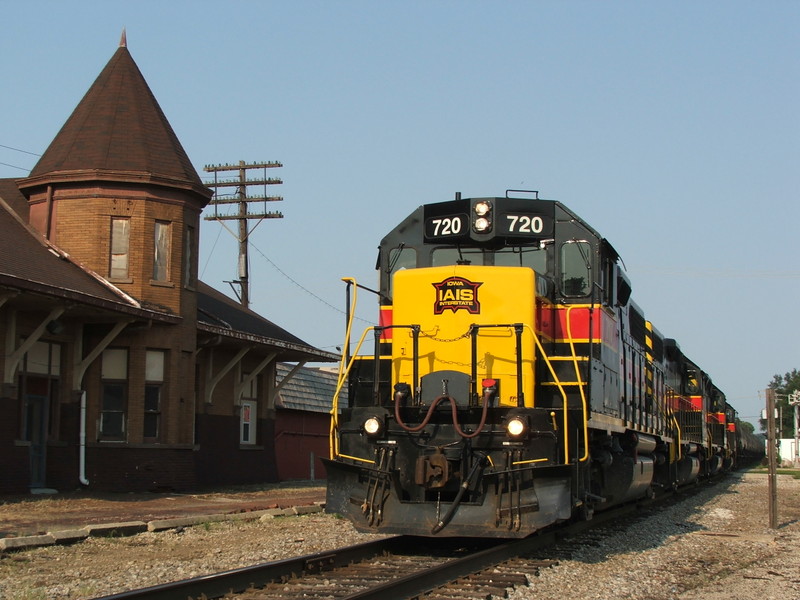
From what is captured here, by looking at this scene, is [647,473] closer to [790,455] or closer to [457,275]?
A: [457,275]

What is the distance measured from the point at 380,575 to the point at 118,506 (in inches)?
342

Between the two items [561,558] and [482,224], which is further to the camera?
[482,224]

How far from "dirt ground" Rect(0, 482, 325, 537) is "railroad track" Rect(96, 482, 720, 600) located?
4.53 meters

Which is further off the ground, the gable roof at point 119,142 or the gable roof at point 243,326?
the gable roof at point 119,142

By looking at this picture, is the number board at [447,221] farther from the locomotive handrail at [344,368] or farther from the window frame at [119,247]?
the window frame at [119,247]

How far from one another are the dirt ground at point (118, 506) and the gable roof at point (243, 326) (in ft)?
12.1

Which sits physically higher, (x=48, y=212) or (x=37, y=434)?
(x=48, y=212)

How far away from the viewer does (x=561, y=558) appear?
10.1 m

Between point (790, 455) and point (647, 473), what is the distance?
241ft

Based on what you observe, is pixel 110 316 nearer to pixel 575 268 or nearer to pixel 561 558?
pixel 575 268

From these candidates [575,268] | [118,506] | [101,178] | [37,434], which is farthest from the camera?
[101,178]

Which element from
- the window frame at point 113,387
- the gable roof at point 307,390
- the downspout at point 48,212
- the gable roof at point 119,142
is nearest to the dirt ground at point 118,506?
the window frame at point 113,387

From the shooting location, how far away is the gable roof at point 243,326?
74.7 ft

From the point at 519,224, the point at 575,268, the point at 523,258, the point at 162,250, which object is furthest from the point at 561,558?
the point at 162,250
